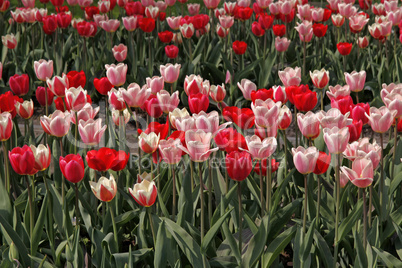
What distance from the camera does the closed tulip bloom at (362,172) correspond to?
5.51ft

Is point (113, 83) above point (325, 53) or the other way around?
above

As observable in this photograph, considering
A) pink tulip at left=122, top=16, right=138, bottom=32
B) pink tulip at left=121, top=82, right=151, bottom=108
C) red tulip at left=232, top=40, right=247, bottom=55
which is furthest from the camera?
pink tulip at left=122, top=16, right=138, bottom=32

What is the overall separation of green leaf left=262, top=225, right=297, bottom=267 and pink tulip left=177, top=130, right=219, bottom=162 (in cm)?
39

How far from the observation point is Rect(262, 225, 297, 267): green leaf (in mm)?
1832

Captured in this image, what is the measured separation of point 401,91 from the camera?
7.40 feet

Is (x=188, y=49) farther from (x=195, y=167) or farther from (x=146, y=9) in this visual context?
(x=195, y=167)

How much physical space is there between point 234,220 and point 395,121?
29.9 inches

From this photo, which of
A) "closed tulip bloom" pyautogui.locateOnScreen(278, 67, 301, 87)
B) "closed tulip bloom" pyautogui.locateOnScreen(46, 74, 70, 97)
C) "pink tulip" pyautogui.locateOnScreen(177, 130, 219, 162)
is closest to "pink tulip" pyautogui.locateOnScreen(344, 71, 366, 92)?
"closed tulip bloom" pyautogui.locateOnScreen(278, 67, 301, 87)

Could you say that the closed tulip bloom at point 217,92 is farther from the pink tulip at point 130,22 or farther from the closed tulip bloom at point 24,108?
the pink tulip at point 130,22

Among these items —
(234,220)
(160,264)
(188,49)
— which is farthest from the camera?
(188,49)

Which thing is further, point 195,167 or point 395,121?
point 195,167

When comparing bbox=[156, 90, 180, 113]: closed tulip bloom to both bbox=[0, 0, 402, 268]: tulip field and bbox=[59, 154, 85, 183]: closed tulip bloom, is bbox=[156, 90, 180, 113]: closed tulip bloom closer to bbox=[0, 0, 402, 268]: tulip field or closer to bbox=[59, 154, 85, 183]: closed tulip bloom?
bbox=[0, 0, 402, 268]: tulip field

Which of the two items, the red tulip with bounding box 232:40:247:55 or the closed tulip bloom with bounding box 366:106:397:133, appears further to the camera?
the red tulip with bounding box 232:40:247:55

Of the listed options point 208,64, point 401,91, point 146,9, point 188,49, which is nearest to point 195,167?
point 401,91
